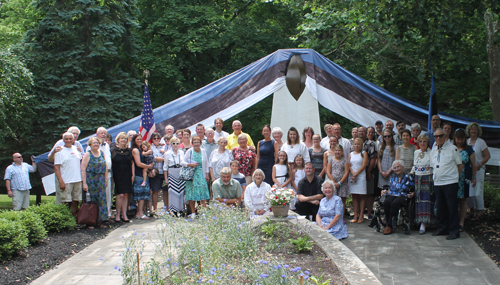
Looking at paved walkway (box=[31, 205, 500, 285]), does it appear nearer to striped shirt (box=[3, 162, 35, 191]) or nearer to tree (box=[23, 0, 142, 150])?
striped shirt (box=[3, 162, 35, 191])

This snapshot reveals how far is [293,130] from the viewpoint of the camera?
7918mm

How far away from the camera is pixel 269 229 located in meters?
5.30

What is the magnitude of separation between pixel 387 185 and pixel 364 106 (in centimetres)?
165

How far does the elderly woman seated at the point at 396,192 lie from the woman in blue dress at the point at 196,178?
3.02 m

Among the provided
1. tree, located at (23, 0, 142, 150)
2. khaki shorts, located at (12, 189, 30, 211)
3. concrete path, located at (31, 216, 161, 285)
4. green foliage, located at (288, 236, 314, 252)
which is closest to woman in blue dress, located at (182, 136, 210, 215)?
concrete path, located at (31, 216, 161, 285)

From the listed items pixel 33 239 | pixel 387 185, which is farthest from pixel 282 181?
pixel 33 239

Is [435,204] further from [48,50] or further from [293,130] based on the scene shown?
[48,50]

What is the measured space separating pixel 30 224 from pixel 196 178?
8.93 feet

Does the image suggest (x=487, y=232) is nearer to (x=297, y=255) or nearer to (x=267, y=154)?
(x=267, y=154)

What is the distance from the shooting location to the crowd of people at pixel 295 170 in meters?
6.95

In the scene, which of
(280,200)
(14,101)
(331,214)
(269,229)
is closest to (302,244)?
(269,229)

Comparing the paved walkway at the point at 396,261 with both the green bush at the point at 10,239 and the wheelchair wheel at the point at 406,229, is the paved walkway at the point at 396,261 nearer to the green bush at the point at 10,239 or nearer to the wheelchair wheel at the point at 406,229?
the wheelchair wheel at the point at 406,229

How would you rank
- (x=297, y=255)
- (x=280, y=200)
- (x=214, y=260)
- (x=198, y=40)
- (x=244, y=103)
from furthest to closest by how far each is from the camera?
(x=198, y=40), (x=244, y=103), (x=280, y=200), (x=297, y=255), (x=214, y=260)

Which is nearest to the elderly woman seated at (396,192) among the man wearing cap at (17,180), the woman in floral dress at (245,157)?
the woman in floral dress at (245,157)
